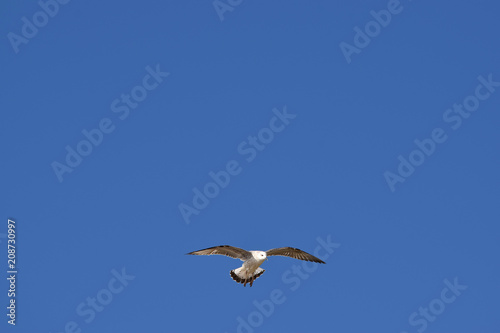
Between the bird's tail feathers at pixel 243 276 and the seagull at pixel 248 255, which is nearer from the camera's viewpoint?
the seagull at pixel 248 255

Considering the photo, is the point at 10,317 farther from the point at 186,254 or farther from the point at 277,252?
the point at 277,252

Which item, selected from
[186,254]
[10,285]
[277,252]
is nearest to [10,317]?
[10,285]

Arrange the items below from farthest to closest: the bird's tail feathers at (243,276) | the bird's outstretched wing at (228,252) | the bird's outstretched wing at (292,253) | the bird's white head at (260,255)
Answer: the bird's outstretched wing at (292,253) → the bird's tail feathers at (243,276) → the bird's outstretched wing at (228,252) → the bird's white head at (260,255)

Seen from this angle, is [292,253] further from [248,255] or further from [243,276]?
[243,276]

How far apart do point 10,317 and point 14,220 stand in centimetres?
377

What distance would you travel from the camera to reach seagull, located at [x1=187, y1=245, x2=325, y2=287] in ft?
101

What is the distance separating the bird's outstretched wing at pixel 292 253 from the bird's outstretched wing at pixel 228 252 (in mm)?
940

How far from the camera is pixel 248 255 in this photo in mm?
31094

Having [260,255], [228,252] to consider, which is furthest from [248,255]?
[228,252]

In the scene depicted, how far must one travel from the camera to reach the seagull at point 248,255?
1212 inches

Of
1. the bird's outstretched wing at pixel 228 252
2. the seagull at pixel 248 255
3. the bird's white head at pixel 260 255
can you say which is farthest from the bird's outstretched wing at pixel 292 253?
the bird's outstretched wing at pixel 228 252

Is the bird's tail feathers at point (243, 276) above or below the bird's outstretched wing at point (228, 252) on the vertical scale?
below

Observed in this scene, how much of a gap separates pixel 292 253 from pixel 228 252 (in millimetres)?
2484

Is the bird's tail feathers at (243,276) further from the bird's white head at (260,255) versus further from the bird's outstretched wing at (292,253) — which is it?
the bird's outstretched wing at (292,253)
